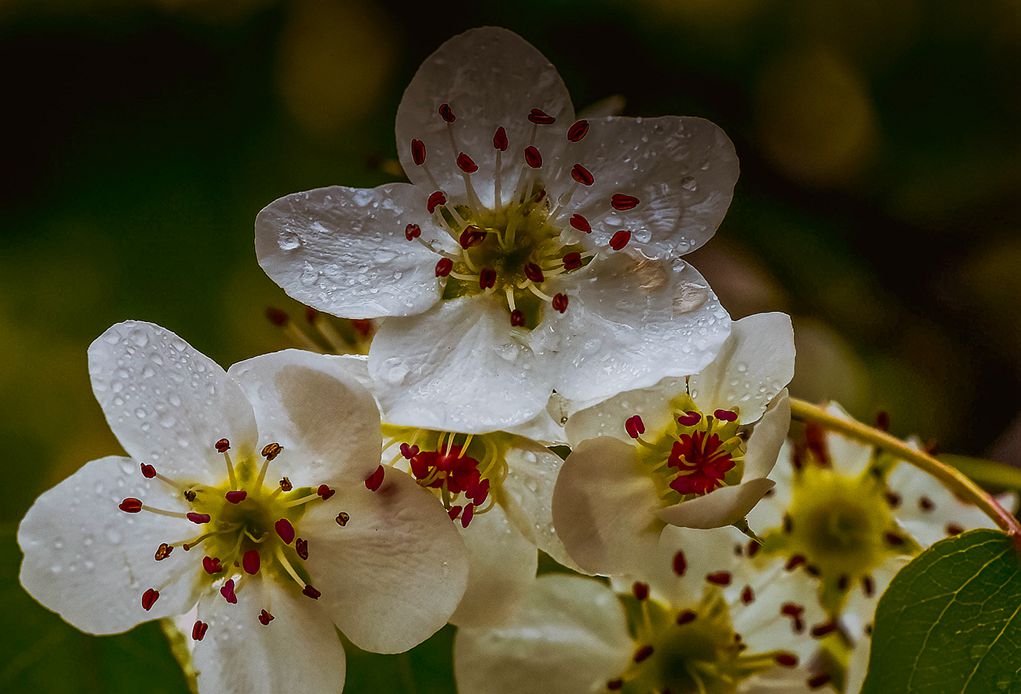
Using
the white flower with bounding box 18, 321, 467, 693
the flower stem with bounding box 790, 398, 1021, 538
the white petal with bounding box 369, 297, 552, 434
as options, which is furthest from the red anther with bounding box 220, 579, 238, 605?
the flower stem with bounding box 790, 398, 1021, 538

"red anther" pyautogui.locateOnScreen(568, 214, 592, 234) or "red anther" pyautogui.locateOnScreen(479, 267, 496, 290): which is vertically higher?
"red anther" pyautogui.locateOnScreen(568, 214, 592, 234)

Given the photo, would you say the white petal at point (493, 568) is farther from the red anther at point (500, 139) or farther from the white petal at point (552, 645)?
the red anther at point (500, 139)

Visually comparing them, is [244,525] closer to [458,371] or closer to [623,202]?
[458,371]

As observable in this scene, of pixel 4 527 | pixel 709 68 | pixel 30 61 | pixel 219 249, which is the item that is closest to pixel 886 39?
pixel 709 68

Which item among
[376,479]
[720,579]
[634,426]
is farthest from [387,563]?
[720,579]

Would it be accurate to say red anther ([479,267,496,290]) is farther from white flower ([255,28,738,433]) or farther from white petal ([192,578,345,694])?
white petal ([192,578,345,694])

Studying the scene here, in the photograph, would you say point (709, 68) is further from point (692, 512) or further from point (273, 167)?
point (692, 512)
